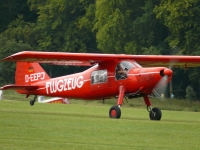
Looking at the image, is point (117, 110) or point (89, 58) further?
point (89, 58)

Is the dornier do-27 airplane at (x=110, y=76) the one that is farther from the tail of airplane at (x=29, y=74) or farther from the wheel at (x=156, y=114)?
the tail of airplane at (x=29, y=74)

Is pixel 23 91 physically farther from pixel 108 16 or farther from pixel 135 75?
pixel 108 16

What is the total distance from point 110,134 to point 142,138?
2.63 ft

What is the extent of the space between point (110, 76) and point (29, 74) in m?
5.34

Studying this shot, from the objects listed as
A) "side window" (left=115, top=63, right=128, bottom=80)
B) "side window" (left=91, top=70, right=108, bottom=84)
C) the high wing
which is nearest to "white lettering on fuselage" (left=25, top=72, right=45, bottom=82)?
"side window" (left=91, top=70, right=108, bottom=84)

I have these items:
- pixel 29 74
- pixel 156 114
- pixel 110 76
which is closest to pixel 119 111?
pixel 156 114

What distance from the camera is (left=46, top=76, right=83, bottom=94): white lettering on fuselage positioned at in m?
24.9

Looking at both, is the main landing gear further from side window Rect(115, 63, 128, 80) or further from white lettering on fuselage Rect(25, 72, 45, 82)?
white lettering on fuselage Rect(25, 72, 45, 82)

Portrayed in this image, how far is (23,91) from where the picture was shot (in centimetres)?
2717

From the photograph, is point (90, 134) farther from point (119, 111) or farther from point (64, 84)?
point (64, 84)

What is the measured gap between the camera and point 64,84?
25469 millimetres

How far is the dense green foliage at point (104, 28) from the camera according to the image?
49.7 m

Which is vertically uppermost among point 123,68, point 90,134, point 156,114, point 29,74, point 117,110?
point 123,68

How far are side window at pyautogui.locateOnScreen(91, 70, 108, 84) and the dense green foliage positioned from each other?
23.4m
